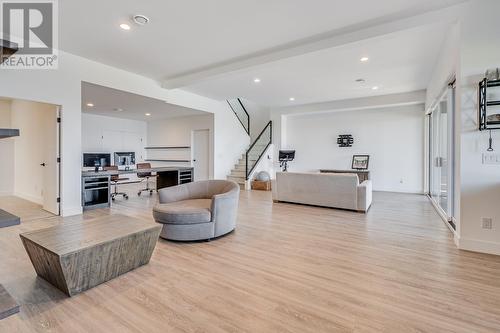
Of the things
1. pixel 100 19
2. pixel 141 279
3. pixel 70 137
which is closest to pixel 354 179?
pixel 141 279

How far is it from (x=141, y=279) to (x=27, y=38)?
14.4ft

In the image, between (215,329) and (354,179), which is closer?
(215,329)

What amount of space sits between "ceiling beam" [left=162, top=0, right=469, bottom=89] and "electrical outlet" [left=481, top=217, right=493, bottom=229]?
8.19 feet

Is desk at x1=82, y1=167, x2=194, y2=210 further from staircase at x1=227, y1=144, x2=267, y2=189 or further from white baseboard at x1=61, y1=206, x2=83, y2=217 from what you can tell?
staircase at x1=227, y1=144, x2=267, y2=189

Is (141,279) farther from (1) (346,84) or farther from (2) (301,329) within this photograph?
(1) (346,84)

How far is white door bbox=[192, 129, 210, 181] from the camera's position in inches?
352

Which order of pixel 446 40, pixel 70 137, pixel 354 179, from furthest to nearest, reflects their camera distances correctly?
1. pixel 354 179
2. pixel 70 137
3. pixel 446 40

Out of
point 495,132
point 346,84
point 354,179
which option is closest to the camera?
point 495,132

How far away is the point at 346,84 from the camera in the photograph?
644 centimetres

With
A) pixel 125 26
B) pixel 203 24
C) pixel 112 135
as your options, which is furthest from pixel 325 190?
pixel 112 135

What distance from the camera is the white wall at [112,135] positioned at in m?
8.80

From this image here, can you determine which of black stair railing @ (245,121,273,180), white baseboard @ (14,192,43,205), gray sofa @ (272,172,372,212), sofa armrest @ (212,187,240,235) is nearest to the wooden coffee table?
sofa armrest @ (212,187,240,235)

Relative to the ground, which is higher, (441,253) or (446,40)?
(446,40)

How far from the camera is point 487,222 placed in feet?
9.90
